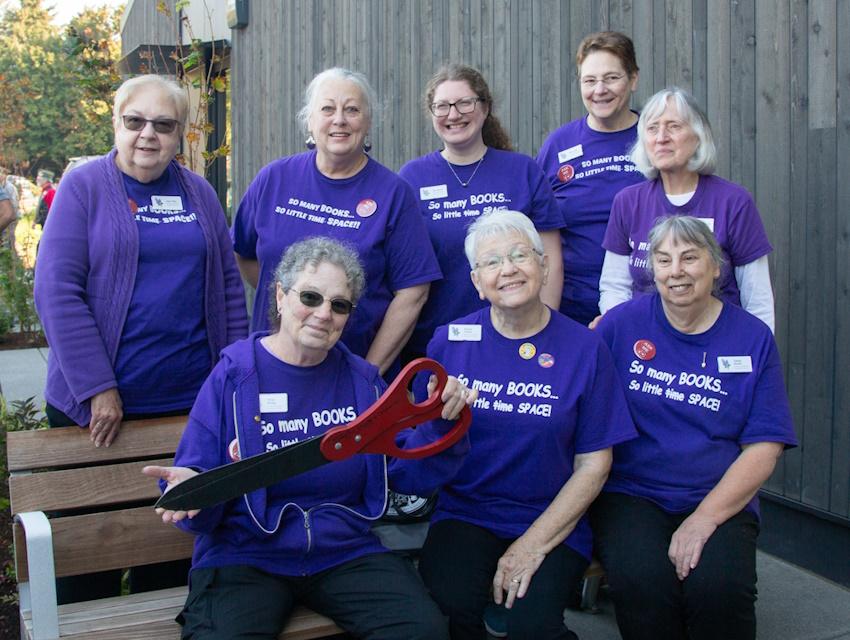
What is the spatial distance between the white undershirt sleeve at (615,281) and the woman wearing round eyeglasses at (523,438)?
22.3 inches

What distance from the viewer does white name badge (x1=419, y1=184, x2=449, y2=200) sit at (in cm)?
375

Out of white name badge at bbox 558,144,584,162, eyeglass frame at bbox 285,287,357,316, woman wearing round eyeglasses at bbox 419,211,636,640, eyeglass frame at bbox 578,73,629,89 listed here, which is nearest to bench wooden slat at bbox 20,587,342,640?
woman wearing round eyeglasses at bbox 419,211,636,640

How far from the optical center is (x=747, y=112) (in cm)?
448

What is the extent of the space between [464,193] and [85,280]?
141cm

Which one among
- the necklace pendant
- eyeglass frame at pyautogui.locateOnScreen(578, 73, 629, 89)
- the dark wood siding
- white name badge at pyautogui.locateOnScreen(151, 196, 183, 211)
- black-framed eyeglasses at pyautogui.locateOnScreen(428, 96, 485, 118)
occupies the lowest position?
white name badge at pyautogui.locateOnScreen(151, 196, 183, 211)

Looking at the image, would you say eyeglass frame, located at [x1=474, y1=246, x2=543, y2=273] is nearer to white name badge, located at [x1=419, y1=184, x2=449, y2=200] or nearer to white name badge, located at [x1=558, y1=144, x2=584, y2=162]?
white name badge, located at [x1=419, y1=184, x2=449, y2=200]

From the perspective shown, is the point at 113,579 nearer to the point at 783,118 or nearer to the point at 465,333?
the point at 465,333

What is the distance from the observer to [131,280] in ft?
10.3

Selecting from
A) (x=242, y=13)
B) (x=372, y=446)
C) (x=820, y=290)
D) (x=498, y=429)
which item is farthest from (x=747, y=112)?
Answer: (x=242, y=13)

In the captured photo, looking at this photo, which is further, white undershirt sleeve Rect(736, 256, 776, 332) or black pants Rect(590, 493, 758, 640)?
white undershirt sleeve Rect(736, 256, 776, 332)

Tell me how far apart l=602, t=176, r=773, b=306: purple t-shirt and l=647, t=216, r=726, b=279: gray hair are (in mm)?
168

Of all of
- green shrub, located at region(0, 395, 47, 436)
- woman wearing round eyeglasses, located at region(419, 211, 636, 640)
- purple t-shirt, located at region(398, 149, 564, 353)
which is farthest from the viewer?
green shrub, located at region(0, 395, 47, 436)

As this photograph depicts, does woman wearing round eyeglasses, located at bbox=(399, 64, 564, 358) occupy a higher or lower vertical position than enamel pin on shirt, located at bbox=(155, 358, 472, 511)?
higher

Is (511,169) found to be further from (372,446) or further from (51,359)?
(51,359)
